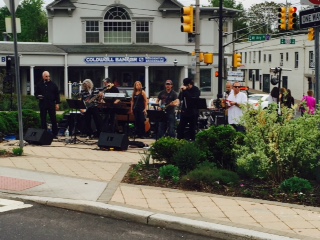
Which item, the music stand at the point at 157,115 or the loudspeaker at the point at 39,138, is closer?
the music stand at the point at 157,115

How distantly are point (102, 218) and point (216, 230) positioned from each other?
5.18ft

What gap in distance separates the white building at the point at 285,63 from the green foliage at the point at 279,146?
30997 millimetres

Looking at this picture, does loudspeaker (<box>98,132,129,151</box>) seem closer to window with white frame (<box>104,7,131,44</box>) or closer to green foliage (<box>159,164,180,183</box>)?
green foliage (<box>159,164,180,183</box>)

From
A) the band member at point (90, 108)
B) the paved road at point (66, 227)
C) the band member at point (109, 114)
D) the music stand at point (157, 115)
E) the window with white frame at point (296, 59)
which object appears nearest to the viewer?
the paved road at point (66, 227)

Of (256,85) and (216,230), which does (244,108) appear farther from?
(256,85)

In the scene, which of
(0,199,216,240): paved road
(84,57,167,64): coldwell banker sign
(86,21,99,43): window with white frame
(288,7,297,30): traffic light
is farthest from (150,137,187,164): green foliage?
(86,21,99,43): window with white frame

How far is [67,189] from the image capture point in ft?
28.7

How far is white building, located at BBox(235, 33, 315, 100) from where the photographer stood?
52.4m

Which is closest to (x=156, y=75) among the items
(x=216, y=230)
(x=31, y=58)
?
(x=31, y=58)

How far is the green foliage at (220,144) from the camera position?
32.1 feet

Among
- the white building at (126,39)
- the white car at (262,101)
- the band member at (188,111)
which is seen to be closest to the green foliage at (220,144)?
the white car at (262,101)

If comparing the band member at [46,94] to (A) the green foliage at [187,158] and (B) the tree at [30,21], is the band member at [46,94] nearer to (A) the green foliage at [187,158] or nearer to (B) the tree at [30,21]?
(A) the green foliage at [187,158]

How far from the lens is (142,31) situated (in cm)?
4431

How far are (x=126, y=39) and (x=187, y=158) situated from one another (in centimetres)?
3558
